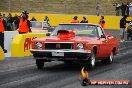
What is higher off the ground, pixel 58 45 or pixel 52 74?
pixel 58 45

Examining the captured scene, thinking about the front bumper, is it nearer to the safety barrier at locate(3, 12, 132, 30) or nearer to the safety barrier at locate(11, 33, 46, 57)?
the safety barrier at locate(11, 33, 46, 57)

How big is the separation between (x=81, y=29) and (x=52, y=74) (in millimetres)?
2611

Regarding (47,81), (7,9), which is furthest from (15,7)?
(47,81)

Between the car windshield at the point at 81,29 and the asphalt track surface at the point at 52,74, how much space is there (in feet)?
3.45

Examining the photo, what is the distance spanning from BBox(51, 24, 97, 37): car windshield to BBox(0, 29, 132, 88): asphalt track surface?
3.45 feet

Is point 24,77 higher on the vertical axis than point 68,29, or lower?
lower

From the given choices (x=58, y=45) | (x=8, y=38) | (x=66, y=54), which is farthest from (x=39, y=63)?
(x=8, y=38)

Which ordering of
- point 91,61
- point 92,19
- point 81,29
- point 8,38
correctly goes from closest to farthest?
point 91,61 < point 81,29 < point 8,38 < point 92,19

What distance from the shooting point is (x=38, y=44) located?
13.8m

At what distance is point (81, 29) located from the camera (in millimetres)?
15000

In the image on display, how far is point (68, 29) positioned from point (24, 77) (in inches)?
134

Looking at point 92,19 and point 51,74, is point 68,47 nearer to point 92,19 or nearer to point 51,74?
point 51,74

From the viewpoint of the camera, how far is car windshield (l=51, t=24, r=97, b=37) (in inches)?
583

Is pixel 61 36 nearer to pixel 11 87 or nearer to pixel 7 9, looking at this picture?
pixel 11 87
